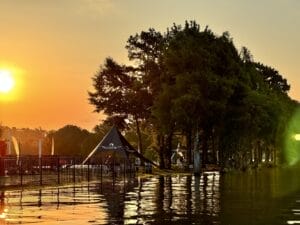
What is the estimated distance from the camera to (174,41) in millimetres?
81188

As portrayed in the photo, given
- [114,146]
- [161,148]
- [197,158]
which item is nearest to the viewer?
[114,146]

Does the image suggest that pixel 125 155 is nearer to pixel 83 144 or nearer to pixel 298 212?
pixel 298 212

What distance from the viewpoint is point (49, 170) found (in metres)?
55.6

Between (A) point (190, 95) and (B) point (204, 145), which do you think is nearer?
(A) point (190, 95)

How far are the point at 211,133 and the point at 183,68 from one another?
39.2ft

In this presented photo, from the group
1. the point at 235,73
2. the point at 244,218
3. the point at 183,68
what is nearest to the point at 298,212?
the point at 244,218

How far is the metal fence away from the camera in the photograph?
4653 centimetres

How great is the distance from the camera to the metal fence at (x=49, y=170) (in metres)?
46.5

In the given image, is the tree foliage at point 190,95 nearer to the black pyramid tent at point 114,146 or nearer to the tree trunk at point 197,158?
the tree trunk at point 197,158

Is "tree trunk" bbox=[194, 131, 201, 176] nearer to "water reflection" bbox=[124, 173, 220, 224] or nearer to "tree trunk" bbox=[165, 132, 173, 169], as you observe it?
"tree trunk" bbox=[165, 132, 173, 169]

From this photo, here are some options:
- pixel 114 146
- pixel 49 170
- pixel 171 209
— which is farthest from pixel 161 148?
pixel 171 209

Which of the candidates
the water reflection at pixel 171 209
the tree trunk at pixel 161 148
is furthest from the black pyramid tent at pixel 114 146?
the water reflection at pixel 171 209

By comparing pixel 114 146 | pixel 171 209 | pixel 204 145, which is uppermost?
pixel 204 145

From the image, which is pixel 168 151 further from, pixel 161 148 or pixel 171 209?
pixel 171 209
